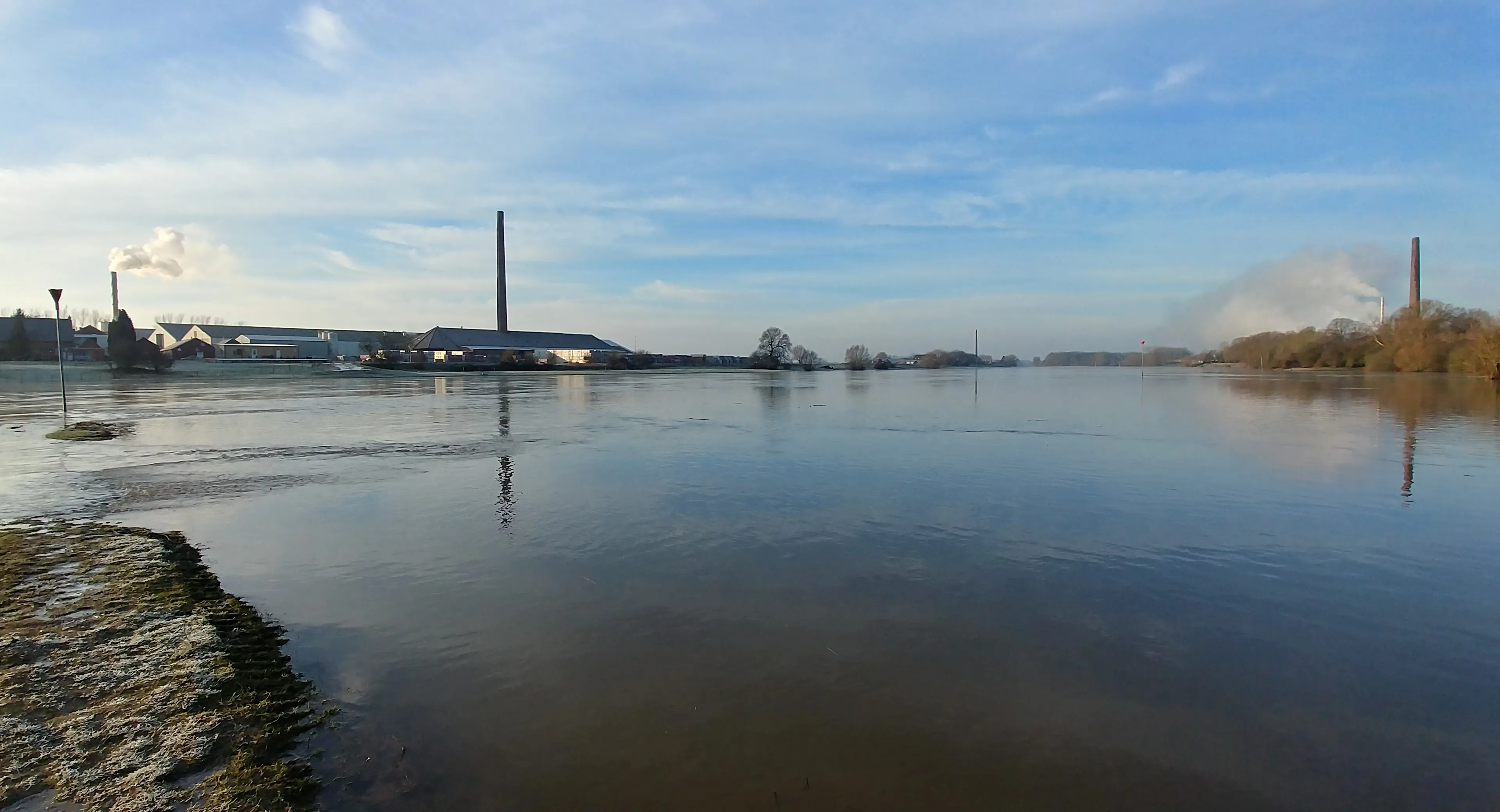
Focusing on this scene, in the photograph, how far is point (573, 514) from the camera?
29.6ft

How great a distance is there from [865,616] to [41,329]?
102420 millimetres

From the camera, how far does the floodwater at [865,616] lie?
3.56 meters

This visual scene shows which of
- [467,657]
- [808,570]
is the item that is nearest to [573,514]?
[808,570]

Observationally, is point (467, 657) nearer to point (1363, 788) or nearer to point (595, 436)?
point (1363, 788)

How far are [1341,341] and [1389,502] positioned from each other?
3273 inches

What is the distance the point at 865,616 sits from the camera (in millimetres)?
5547

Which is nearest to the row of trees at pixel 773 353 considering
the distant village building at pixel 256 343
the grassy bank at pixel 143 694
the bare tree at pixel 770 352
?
the bare tree at pixel 770 352

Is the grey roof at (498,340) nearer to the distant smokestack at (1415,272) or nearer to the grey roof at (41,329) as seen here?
the grey roof at (41,329)

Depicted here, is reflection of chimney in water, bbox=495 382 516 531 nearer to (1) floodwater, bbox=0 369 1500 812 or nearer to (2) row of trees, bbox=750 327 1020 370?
(1) floodwater, bbox=0 369 1500 812

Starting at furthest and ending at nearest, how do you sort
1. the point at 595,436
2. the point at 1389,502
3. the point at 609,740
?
the point at 595,436
the point at 1389,502
the point at 609,740

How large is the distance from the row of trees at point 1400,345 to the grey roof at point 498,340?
275 feet

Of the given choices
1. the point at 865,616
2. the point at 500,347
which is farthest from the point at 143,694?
the point at 500,347

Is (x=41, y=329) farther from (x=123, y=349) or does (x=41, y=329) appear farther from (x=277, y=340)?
(x=123, y=349)

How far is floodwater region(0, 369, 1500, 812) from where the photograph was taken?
356 centimetres
